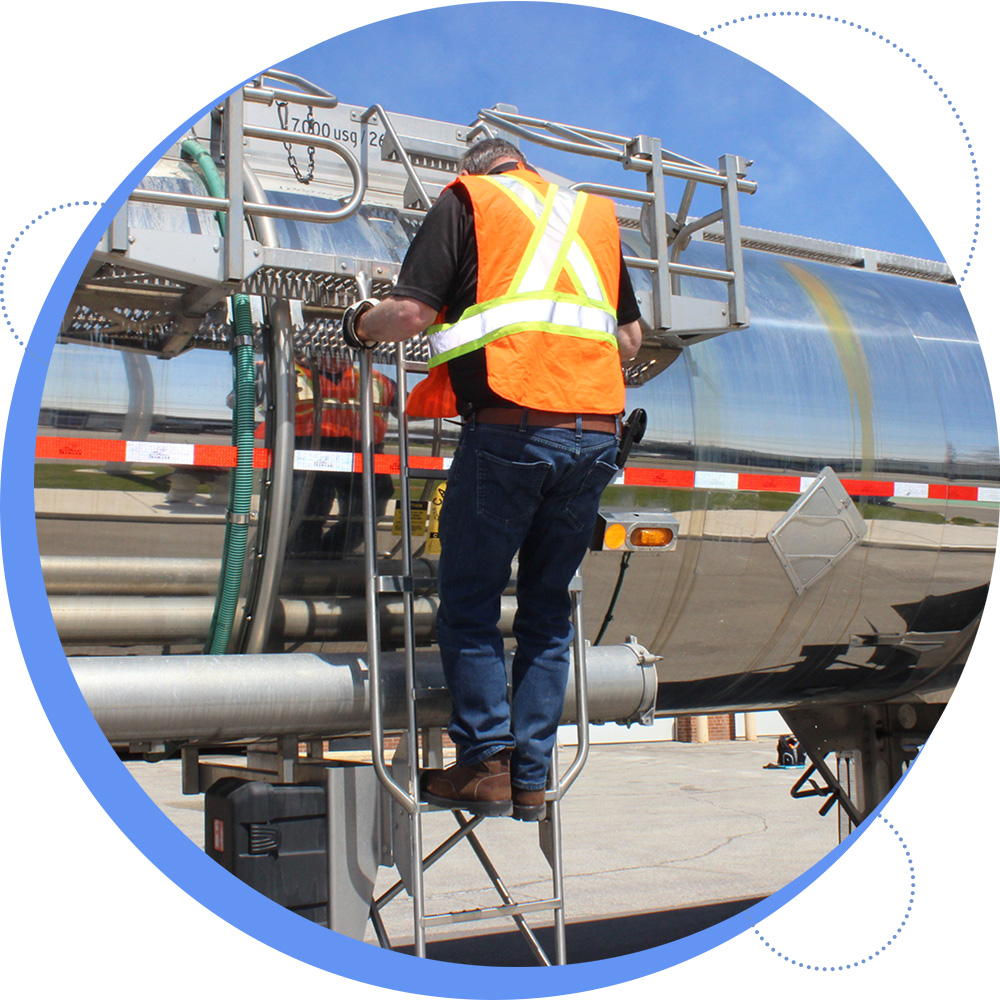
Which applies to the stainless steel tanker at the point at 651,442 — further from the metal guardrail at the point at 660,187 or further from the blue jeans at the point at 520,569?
the blue jeans at the point at 520,569

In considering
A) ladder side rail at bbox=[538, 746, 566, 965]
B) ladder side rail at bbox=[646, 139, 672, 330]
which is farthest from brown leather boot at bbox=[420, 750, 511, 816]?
ladder side rail at bbox=[646, 139, 672, 330]

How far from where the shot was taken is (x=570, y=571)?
2.86 metres

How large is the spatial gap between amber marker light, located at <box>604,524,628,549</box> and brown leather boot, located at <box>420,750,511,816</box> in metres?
0.93

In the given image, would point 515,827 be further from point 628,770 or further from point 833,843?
point 628,770

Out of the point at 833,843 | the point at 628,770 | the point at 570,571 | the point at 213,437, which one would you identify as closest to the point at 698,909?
the point at 833,843

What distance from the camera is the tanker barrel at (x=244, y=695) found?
8.66 feet

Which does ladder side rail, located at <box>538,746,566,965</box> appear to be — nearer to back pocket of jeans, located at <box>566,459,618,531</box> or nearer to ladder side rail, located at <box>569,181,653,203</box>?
back pocket of jeans, located at <box>566,459,618,531</box>

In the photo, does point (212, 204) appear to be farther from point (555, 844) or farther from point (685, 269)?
point (555, 844)

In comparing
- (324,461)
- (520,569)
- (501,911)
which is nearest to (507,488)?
(520,569)

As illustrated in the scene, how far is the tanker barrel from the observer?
2639mm

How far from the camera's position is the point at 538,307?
2643 mm

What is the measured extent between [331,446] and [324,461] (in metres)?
0.05

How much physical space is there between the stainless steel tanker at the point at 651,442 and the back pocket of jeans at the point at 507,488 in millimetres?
459

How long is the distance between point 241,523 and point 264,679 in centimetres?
45
